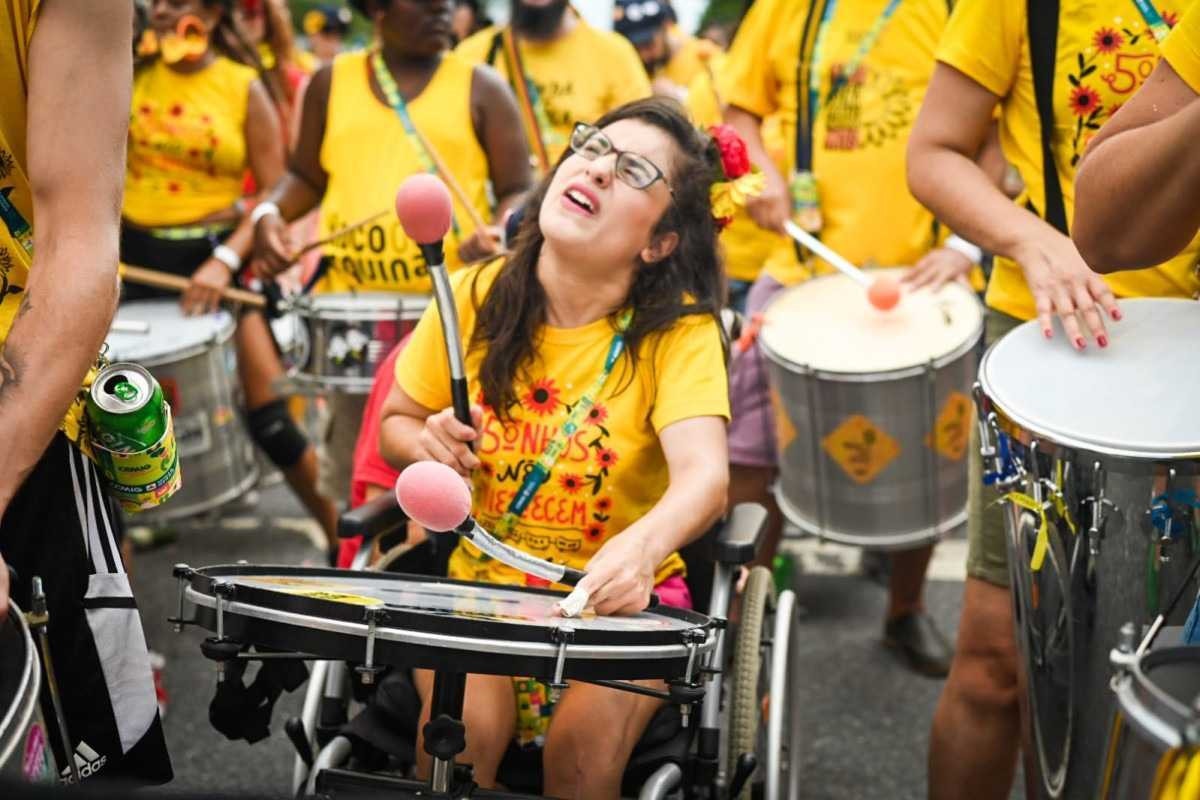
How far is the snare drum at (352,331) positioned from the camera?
406 cm

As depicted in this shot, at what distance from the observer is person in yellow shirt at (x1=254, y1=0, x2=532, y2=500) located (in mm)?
4320

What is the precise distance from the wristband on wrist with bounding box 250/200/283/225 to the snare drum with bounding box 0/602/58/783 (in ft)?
9.84

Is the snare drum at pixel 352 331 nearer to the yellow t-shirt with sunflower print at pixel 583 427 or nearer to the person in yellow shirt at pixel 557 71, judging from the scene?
the yellow t-shirt with sunflower print at pixel 583 427

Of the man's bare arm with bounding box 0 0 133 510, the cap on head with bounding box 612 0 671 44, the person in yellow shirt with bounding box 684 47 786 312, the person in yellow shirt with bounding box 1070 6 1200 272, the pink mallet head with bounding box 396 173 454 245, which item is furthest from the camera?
the cap on head with bounding box 612 0 671 44

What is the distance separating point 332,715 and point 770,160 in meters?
2.44

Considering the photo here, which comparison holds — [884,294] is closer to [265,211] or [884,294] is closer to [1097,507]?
[1097,507]

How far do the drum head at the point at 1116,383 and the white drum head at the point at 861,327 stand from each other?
3.93 feet

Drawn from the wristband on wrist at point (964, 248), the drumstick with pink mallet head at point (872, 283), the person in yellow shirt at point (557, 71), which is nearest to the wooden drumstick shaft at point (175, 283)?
the person in yellow shirt at point (557, 71)

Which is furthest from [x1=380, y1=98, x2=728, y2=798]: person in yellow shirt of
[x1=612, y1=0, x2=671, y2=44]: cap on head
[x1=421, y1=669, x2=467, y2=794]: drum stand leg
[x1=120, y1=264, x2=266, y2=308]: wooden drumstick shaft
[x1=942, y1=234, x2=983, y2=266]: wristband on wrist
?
[x1=612, y1=0, x2=671, y2=44]: cap on head

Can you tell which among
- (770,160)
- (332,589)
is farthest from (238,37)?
(332,589)

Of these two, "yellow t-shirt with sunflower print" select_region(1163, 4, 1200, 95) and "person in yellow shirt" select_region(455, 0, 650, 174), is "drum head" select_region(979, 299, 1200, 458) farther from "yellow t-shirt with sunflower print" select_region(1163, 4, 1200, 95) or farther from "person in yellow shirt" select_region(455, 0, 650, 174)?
"person in yellow shirt" select_region(455, 0, 650, 174)

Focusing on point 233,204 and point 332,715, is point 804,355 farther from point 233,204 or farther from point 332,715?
point 233,204

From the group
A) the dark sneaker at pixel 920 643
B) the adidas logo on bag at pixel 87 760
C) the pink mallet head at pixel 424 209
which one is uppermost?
the pink mallet head at pixel 424 209

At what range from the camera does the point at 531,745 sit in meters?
2.61
